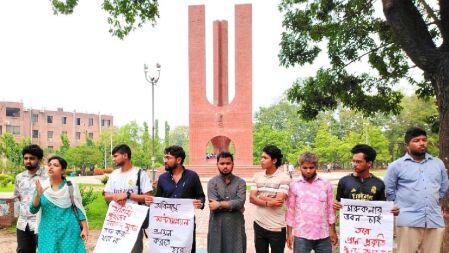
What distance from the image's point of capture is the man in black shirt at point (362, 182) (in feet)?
14.6

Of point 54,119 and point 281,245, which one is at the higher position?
point 54,119

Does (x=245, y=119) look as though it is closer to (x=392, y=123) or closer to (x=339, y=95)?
(x=339, y=95)

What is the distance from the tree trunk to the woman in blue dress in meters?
4.63

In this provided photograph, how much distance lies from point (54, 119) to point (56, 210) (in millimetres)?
71880

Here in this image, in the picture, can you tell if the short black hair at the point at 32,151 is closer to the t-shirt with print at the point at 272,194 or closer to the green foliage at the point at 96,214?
the t-shirt with print at the point at 272,194

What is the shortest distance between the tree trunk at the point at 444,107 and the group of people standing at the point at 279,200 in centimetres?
120

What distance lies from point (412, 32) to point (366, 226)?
2681mm

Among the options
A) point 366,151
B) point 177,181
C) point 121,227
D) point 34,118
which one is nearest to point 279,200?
point 366,151

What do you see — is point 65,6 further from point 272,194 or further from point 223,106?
point 223,106

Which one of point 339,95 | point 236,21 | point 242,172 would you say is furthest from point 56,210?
point 236,21

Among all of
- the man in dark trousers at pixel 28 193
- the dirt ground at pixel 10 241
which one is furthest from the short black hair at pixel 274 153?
the dirt ground at pixel 10 241

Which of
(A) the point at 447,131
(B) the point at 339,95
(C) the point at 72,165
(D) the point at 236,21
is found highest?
(D) the point at 236,21

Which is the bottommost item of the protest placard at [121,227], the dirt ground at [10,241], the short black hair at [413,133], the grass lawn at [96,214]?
the grass lawn at [96,214]

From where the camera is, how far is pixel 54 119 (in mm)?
71062
